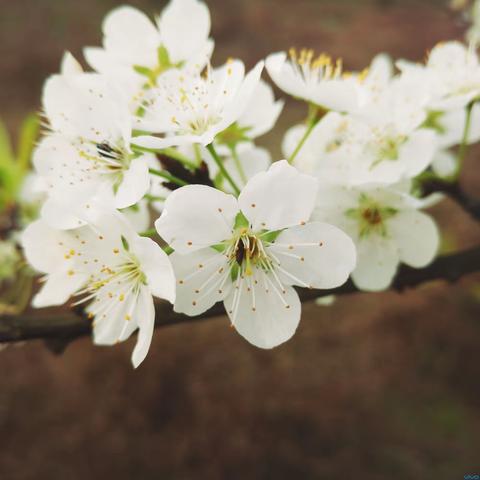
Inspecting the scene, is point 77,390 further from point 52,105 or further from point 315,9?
point 315,9

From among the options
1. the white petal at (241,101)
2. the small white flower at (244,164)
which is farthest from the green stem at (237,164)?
the white petal at (241,101)

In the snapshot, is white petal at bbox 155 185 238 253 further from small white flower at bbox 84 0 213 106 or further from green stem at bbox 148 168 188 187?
small white flower at bbox 84 0 213 106

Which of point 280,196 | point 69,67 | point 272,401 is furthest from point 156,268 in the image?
point 272,401

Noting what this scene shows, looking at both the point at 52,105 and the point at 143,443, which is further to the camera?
the point at 143,443

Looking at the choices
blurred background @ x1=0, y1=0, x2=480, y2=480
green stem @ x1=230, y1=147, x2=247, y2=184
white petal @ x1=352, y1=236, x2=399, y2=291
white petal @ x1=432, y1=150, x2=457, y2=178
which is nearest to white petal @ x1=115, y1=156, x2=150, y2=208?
green stem @ x1=230, y1=147, x2=247, y2=184

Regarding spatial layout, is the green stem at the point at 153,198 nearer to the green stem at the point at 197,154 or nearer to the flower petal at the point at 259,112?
the green stem at the point at 197,154

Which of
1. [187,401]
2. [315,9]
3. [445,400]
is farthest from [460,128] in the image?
[315,9]

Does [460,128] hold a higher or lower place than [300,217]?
lower
